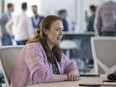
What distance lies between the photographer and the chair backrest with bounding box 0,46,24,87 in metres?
2.57

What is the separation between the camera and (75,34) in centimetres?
786

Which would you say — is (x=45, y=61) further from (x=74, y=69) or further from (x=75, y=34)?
(x=75, y=34)

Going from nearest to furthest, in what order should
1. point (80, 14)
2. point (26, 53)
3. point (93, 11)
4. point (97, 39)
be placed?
1. point (26, 53)
2. point (97, 39)
3. point (93, 11)
4. point (80, 14)

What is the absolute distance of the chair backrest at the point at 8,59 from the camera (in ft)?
8.44

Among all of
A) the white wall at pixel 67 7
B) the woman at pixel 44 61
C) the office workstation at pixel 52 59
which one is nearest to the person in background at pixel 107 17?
the office workstation at pixel 52 59

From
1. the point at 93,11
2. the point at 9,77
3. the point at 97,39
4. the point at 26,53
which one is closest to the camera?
the point at 26,53

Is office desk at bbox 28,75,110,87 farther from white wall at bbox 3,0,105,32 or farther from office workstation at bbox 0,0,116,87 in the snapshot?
white wall at bbox 3,0,105,32

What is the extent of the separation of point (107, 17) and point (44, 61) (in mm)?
2317

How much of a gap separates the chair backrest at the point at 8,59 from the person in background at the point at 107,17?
2.11 meters

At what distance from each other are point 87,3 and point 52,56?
7.25 m

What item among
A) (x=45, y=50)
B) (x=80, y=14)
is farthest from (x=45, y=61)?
(x=80, y=14)

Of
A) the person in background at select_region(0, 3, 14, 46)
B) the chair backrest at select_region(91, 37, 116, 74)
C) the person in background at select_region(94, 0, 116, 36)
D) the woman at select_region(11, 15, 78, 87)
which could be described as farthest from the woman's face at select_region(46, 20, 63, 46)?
the person in background at select_region(0, 3, 14, 46)

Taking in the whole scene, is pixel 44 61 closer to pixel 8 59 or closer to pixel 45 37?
pixel 45 37

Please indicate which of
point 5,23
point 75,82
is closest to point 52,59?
point 75,82
